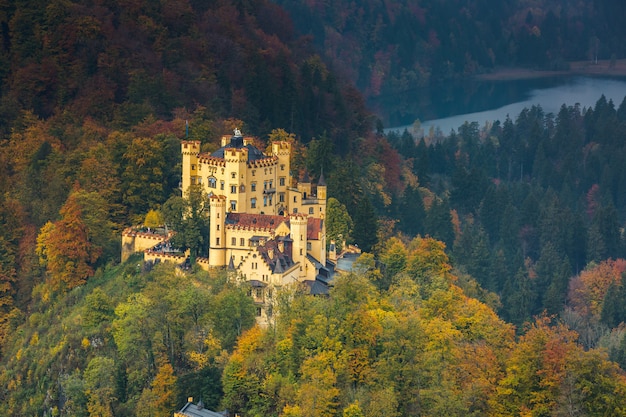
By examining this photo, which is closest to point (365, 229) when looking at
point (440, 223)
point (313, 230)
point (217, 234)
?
point (313, 230)

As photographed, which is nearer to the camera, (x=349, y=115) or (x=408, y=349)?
(x=408, y=349)

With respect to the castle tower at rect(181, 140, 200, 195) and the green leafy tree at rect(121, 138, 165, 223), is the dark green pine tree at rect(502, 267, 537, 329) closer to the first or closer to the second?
the green leafy tree at rect(121, 138, 165, 223)

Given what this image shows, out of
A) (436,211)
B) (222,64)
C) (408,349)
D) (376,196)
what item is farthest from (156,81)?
(408,349)

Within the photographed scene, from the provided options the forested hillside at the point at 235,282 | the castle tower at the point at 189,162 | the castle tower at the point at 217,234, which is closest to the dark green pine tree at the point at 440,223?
the forested hillside at the point at 235,282

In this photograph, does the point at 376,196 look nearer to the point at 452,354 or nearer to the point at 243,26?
the point at 243,26

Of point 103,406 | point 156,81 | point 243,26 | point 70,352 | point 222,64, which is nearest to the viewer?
point 103,406

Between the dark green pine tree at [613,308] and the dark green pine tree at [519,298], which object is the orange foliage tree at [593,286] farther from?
the dark green pine tree at [519,298]
